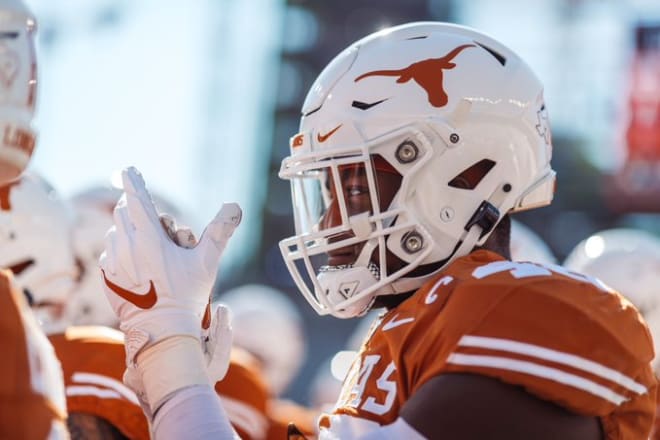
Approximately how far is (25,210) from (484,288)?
185 cm

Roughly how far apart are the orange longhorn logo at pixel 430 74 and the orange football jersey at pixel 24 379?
1.09m

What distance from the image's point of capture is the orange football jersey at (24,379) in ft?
5.36

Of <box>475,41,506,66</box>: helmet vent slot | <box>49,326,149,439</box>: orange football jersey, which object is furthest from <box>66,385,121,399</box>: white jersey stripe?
<box>475,41,506,66</box>: helmet vent slot

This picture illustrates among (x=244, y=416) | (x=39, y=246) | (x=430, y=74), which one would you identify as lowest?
(x=244, y=416)

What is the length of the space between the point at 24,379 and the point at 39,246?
204 centimetres

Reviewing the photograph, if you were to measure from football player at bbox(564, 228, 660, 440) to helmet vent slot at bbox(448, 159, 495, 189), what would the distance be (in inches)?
80.8

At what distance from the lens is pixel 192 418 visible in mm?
2189

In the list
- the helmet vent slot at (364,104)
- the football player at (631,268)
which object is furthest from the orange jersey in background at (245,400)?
the football player at (631,268)

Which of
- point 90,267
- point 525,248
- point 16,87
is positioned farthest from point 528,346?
point 525,248

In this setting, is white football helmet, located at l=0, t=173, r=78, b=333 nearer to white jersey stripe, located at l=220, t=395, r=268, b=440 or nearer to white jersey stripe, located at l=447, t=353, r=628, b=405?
white jersey stripe, located at l=220, t=395, r=268, b=440

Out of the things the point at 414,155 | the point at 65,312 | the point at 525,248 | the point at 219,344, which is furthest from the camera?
the point at 525,248

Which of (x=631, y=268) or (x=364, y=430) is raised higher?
(x=364, y=430)

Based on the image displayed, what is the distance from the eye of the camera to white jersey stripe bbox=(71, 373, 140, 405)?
263 centimetres

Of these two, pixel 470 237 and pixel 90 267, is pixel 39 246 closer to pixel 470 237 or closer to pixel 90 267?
pixel 90 267
